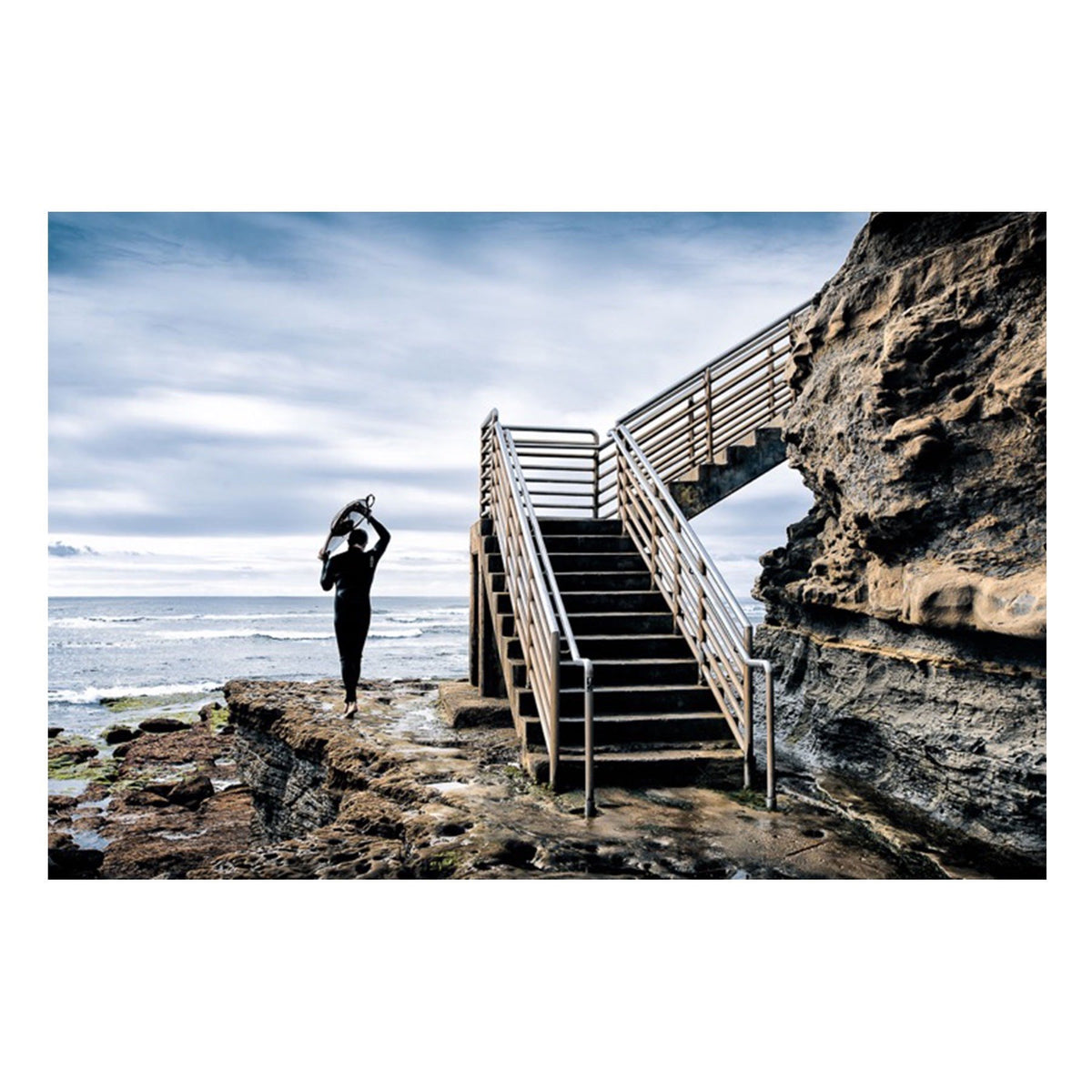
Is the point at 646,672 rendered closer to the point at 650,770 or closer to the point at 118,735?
the point at 650,770

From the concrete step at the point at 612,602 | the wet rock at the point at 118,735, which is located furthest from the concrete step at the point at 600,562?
the wet rock at the point at 118,735

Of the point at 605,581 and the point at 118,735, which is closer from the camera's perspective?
the point at 605,581

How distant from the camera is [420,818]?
4.59 m

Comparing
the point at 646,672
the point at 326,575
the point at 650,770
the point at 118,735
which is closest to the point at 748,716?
the point at 650,770

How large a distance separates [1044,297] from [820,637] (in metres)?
3.45

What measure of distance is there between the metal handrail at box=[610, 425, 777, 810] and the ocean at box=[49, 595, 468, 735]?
13.2 meters

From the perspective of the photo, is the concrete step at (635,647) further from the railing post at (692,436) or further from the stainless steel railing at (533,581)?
the railing post at (692,436)

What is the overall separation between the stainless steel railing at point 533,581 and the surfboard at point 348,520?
4.32ft

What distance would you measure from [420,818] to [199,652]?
31963 mm

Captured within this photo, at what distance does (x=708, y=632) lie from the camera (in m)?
5.78

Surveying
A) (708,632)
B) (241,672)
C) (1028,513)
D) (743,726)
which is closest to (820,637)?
(708,632)
